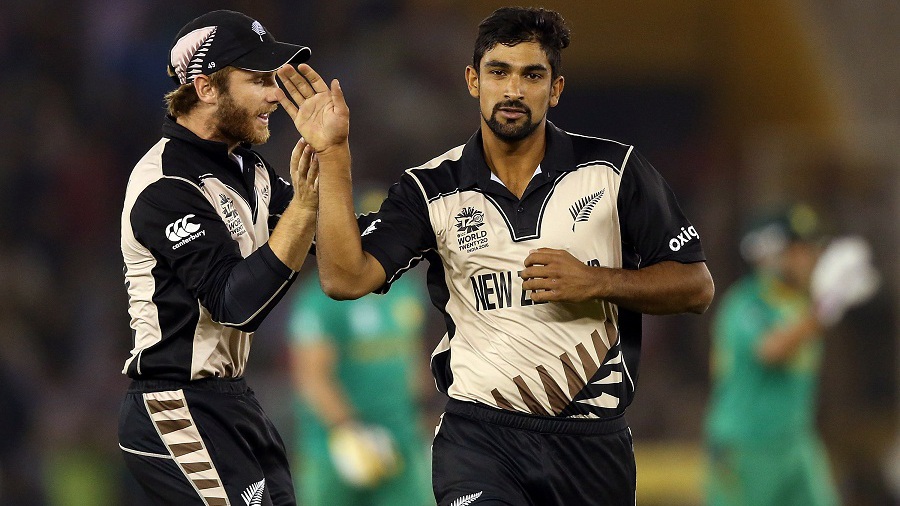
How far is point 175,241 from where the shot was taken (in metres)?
3.57

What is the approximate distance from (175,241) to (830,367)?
7721 millimetres

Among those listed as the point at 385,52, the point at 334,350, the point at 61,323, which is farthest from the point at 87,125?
the point at 334,350

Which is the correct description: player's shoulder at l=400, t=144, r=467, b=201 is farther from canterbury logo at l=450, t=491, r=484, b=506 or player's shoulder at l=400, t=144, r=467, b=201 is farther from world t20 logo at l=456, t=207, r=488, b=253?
canterbury logo at l=450, t=491, r=484, b=506

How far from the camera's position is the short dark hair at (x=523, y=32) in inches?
151

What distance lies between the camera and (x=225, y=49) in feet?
12.6

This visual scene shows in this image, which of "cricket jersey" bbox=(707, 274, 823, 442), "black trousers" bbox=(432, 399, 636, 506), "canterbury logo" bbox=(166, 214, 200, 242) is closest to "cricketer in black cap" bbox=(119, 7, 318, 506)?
"canterbury logo" bbox=(166, 214, 200, 242)

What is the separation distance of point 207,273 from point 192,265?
5 centimetres

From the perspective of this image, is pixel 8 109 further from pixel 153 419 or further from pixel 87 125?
pixel 153 419

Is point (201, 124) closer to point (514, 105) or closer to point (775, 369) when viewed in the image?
point (514, 105)

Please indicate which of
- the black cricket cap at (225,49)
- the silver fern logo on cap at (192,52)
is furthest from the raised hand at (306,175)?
the silver fern logo on cap at (192,52)

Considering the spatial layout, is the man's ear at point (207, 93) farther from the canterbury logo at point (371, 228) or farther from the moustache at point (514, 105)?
the moustache at point (514, 105)

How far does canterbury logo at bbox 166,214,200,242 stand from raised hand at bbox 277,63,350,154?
0.40 m

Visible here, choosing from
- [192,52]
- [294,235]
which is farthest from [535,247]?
[192,52]

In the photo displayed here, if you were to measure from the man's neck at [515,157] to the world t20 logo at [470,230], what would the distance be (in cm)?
15
